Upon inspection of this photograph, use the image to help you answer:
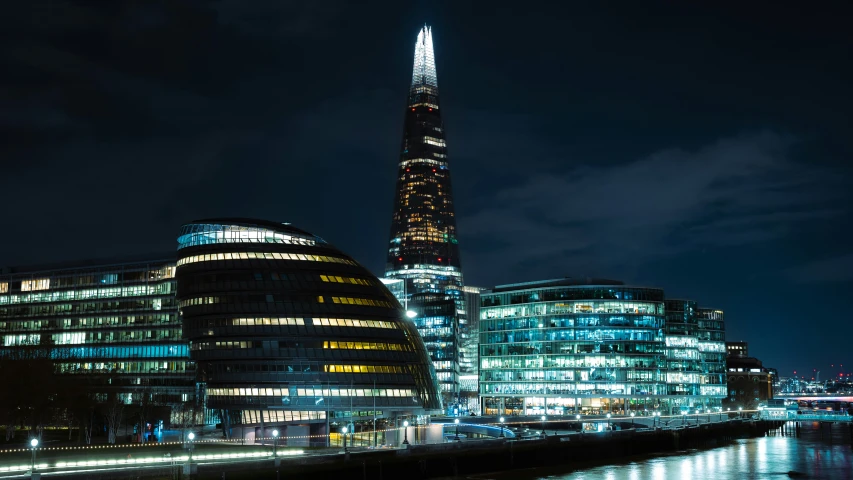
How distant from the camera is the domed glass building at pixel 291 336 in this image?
121m

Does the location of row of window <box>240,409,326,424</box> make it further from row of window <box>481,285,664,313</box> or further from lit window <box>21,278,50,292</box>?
row of window <box>481,285,664,313</box>

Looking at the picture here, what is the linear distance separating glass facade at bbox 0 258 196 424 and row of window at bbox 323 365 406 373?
1105 inches

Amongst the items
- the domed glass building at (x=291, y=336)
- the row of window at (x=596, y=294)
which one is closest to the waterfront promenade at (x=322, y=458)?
the domed glass building at (x=291, y=336)

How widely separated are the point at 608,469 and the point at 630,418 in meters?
57.7

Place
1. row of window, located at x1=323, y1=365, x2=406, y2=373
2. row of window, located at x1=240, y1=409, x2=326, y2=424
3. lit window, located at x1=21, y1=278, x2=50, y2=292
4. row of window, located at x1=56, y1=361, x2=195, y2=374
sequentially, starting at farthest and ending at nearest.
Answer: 1. lit window, located at x1=21, y1=278, x2=50, y2=292
2. row of window, located at x1=56, y1=361, x2=195, y2=374
3. row of window, located at x1=323, y1=365, x2=406, y2=373
4. row of window, located at x1=240, y1=409, x2=326, y2=424

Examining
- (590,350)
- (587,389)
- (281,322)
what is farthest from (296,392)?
(587,389)

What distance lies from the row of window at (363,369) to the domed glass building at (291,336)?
14cm

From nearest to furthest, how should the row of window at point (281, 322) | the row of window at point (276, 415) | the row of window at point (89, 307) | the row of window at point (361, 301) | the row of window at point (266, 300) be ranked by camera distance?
1. the row of window at point (276, 415)
2. the row of window at point (281, 322)
3. the row of window at point (266, 300)
4. the row of window at point (361, 301)
5. the row of window at point (89, 307)

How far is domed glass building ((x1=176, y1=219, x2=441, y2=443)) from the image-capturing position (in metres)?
121

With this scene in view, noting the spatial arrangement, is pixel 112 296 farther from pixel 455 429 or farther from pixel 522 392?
pixel 522 392

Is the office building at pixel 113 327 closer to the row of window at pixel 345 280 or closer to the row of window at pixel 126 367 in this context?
the row of window at pixel 126 367

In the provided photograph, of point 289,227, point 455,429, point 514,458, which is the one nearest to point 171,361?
point 289,227

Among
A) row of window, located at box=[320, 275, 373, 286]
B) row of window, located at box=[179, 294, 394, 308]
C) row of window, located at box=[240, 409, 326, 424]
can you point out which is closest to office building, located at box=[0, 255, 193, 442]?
row of window, located at box=[179, 294, 394, 308]

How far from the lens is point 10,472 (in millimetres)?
66938
